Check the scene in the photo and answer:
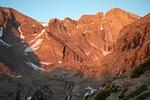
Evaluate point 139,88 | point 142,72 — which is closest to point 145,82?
point 139,88

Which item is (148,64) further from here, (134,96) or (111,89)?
(134,96)

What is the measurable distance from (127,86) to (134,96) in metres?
5.62

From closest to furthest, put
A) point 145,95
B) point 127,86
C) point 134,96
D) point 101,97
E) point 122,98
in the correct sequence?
point 145,95 < point 134,96 < point 122,98 < point 127,86 < point 101,97

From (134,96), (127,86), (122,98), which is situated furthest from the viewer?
(127,86)

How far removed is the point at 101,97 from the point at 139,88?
776 centimetres

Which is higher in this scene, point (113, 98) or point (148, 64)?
point (148, 64)

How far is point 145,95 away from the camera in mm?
27891

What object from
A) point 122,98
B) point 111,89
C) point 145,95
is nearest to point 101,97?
point 111,89

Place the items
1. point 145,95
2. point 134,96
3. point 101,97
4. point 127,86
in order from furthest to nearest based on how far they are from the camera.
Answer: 1. point 101,97
2. point 127,86
3. point 134,96
4. point 145,95

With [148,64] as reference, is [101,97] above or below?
below

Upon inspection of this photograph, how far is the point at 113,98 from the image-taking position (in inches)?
1353

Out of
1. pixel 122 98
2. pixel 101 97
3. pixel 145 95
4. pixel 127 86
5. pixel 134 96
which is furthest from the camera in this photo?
pixel 101 97

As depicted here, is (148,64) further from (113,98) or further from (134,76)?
(113,98)

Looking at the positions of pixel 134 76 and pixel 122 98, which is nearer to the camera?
pixel 122 98
